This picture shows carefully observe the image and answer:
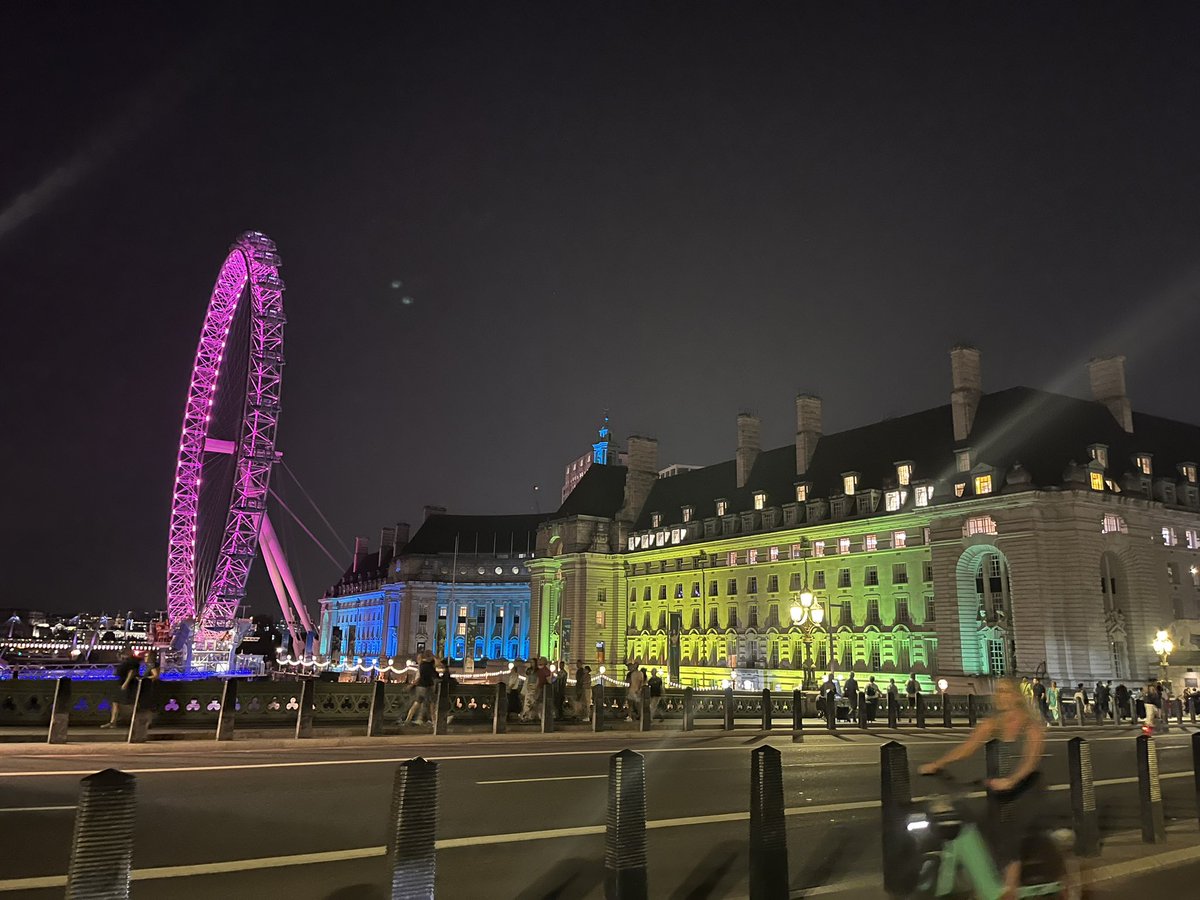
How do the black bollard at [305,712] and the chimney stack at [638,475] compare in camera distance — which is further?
the chimney stack at [638,475]

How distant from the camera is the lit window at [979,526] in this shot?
62.8 meters

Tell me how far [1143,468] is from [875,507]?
2042 cm

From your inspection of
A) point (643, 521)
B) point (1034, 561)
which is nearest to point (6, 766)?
point (1034, 561)

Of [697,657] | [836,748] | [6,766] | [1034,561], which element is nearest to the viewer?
[6,766]

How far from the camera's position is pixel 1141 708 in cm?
4569

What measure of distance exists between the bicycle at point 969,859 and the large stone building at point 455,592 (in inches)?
5149

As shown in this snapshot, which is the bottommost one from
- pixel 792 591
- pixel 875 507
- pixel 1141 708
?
pixel 1141 708

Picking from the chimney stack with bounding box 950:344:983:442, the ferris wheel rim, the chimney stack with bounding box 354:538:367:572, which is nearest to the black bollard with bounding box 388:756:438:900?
the ferris wheel rim

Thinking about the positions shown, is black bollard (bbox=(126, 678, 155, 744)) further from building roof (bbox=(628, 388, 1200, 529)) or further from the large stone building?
the large stone building

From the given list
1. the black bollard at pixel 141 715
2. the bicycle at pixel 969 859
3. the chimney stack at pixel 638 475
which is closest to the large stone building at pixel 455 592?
the chimney stack at pixel 638 475

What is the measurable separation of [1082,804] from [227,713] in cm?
1908

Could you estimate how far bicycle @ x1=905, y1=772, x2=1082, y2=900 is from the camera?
7055mm

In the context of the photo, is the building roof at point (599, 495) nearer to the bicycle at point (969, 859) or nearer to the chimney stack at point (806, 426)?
the chimney stack at point (806, 426)

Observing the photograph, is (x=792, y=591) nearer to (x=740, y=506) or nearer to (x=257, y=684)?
(x=740, y=506)
